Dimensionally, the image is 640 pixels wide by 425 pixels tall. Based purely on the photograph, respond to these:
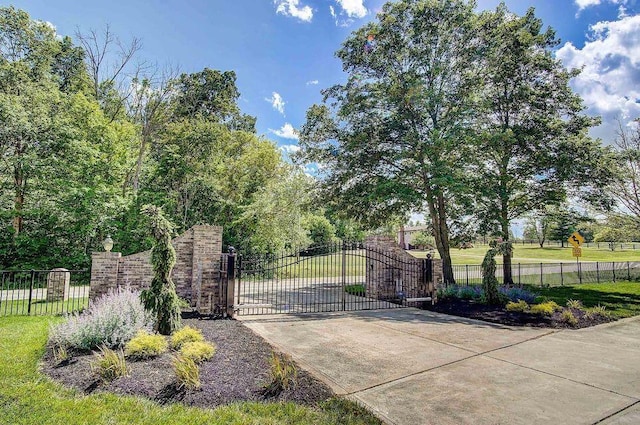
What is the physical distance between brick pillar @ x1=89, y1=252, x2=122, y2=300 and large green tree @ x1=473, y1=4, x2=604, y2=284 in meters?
12.7

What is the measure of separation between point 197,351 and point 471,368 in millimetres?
3767

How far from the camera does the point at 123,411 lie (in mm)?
3221

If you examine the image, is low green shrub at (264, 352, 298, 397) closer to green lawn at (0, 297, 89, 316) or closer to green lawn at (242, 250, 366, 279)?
green lawn at (242, 250, 366, 279)

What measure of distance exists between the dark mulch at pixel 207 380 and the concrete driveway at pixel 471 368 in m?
0.50

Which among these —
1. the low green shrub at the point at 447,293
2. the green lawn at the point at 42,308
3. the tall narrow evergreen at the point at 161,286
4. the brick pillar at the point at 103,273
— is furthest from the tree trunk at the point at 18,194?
the low green shrub at the point at 447,293

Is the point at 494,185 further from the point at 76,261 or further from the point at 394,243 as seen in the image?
the point at 76,261

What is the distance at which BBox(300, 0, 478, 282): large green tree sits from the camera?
1294cm

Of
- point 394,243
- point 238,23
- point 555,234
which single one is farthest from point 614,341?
point 555,234

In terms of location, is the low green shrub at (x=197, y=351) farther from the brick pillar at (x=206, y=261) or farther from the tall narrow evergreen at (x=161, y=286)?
the brick pillar at (x=206, y=261)

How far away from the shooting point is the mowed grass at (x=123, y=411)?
305 cm

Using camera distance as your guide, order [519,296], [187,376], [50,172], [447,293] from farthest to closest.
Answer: [50,172] < [447,293] < [519,296] < [187,376]

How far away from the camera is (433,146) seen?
11.9 meters

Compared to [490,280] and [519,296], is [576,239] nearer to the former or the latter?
[519,296]

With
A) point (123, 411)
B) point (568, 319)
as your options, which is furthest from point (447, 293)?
point (123, 411)
